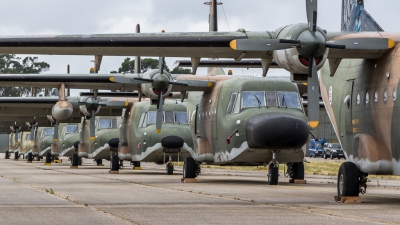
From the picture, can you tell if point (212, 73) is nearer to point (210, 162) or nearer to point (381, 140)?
point (210, 162)

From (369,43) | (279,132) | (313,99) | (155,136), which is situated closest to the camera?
(369,43)

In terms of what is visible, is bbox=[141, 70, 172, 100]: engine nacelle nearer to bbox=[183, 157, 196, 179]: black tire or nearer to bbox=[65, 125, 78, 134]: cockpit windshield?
bbox=[183, 157, 196, 179]: black tire

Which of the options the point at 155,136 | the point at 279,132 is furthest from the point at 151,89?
the point at 279,132

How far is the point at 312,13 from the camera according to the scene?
13383mm

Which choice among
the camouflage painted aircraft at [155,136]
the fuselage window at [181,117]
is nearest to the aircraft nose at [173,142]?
the camouflage painted aircraft at [155,136]

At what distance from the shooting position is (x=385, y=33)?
13406 millimetres

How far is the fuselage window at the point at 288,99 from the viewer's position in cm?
1869

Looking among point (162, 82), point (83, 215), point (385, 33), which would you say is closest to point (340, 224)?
point (83, 215)

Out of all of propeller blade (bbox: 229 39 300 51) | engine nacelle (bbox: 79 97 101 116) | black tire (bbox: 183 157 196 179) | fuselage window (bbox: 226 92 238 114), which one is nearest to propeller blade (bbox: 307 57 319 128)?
propeller blade (bbox: 229 39 300 51)

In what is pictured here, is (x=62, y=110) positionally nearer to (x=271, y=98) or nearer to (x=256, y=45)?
(x=271, y=98)

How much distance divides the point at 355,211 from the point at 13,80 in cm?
1698

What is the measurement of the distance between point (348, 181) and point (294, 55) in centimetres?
250

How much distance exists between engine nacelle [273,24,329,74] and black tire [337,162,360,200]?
1.93m

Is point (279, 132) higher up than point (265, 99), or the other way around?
point (265, 99)
